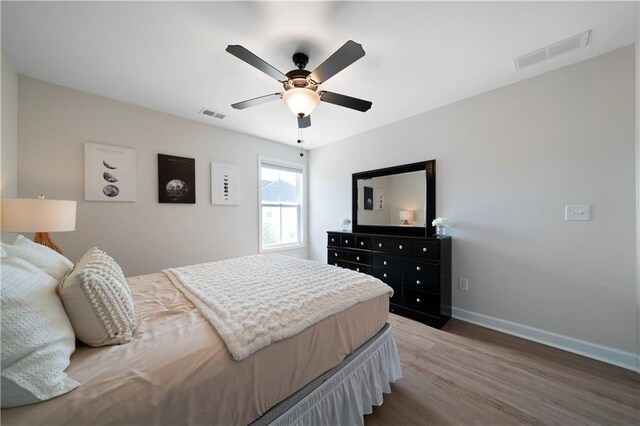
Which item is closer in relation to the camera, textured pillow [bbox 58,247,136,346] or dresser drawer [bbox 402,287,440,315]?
textured pillow [bbox 58,247,136,346]

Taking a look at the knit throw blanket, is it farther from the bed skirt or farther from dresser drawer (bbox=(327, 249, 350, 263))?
dresser drawer (bbox=(327, 249, 350, 263))

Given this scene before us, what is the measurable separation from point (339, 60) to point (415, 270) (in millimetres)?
2243

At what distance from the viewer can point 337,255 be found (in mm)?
3500

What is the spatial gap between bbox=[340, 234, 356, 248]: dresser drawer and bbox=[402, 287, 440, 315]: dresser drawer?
90cm

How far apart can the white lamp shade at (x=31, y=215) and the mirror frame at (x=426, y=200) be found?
323 cm

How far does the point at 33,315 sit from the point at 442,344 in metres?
2.67

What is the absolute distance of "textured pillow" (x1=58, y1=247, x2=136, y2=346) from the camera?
873 millimetres

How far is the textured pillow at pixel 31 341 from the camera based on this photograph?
1.98 feet

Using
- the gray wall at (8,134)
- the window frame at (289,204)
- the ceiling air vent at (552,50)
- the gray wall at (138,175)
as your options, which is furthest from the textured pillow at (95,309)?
the ceiling air vent at (552,50)

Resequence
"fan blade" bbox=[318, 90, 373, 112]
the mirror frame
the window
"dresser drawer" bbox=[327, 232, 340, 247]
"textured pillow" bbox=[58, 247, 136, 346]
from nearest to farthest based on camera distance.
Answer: "textured pillow" bbox=[58, 247, 136, 346] < "fan blade" bbox=[318, 90, 373, 112] < the mirror frame < "dresser drawer" bbox=[327, 232, 340, 247] < the window

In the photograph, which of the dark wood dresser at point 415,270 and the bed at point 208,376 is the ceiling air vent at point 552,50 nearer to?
the dark wood dresser at point 415,270

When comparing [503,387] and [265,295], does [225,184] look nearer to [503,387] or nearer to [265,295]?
[265,295]

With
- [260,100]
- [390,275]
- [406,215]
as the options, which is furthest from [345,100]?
[390,275]

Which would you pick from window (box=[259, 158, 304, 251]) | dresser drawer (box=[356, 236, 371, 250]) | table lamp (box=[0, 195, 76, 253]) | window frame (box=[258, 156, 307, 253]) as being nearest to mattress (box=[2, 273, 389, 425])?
table lamp (box=[0, 195, 76, 253])
